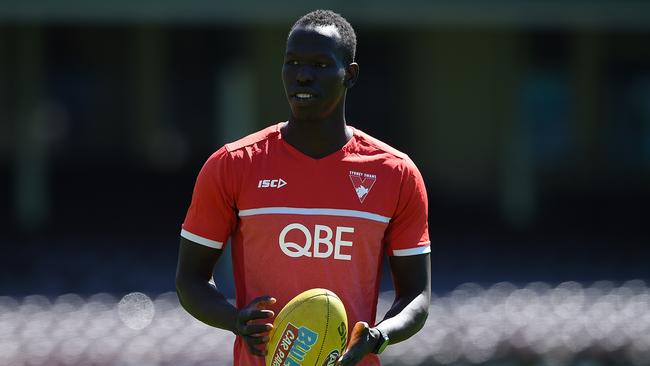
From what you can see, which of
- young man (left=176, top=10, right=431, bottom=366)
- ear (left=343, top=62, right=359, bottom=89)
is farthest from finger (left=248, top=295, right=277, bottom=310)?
ear (left=343, top=62, right=359, bottom=89)

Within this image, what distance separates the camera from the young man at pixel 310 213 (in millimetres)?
3398

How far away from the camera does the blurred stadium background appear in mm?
12781

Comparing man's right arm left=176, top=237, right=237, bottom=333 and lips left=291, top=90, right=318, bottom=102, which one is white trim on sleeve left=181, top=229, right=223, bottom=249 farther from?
lips left=291, top=90, right=318, bottom=102

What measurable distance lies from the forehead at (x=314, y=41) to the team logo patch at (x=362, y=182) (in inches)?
14.7

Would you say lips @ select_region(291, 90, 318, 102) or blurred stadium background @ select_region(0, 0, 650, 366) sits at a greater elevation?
lips @ select_region(291, 90, 318, 102)

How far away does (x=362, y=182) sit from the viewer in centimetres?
346

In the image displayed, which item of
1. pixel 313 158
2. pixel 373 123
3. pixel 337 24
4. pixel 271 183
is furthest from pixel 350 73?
pixel 373 123

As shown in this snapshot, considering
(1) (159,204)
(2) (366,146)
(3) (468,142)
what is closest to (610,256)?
(3) (468,142)

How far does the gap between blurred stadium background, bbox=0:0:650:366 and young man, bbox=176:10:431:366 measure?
6438mm

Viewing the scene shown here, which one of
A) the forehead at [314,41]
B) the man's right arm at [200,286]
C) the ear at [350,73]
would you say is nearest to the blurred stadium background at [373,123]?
the man's right arm at [200,286]

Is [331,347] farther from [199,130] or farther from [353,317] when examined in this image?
[199,130]

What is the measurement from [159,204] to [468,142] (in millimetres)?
5104

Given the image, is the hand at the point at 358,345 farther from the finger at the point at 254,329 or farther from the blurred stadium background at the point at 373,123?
the blurred stadium background at the point at 373,123

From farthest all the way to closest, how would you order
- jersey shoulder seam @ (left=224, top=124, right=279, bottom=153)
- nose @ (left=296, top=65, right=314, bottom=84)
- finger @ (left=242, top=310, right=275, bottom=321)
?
jersey shoulder seam @ (left=224, top=124, right=279, bottom=153) < nose @ (left=296, top=65, right=314, bottom=84) < finger @ (left=242, top=310, right=275, bottom=321)
